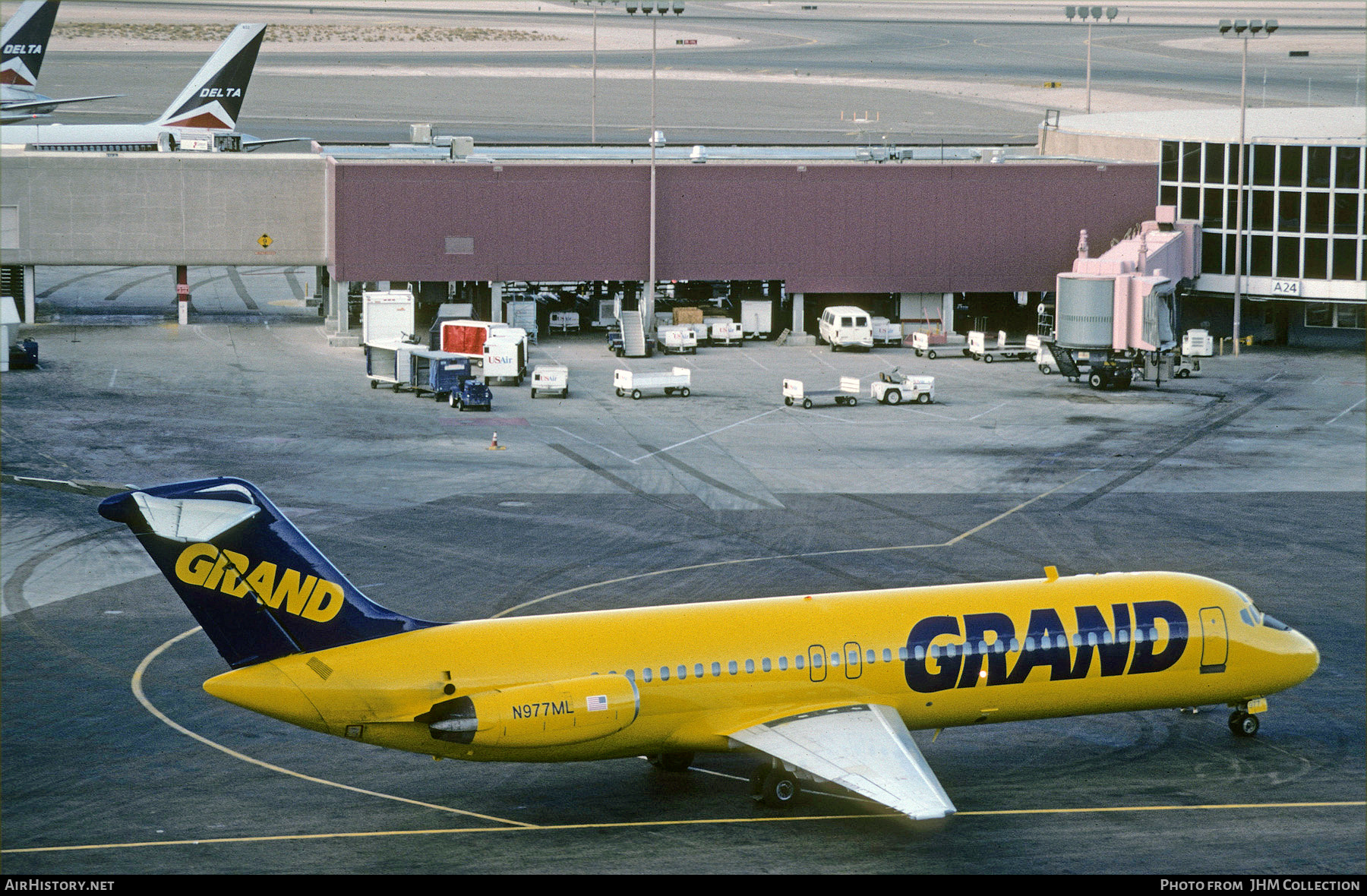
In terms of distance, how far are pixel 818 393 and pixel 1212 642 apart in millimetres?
43857

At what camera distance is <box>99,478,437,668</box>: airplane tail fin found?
30.2 meters

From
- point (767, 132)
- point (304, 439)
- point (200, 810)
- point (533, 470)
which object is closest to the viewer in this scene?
point (200, 810)

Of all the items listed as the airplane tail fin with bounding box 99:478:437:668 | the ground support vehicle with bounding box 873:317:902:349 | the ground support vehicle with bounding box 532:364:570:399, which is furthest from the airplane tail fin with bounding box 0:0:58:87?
the airplane tail fin with bounding box 99:478:437:668

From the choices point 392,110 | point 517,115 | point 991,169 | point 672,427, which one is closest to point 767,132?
point 517,115

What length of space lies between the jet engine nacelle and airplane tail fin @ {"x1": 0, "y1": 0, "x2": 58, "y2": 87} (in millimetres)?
125527

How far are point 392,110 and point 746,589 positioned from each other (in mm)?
141964

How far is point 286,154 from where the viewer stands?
96250 millimetres

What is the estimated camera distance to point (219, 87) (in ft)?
391

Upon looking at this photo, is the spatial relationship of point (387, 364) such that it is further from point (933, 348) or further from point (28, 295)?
point (933, 348)

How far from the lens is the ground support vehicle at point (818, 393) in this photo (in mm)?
79250

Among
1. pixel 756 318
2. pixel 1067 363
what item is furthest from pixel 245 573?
pixel 756 318

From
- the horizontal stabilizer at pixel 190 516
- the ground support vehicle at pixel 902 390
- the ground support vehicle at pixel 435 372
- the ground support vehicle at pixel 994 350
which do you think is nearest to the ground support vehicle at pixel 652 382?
the ground support vehicle at pixel 435 372

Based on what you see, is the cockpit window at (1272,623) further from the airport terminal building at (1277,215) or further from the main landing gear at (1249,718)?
the airport terminal building at (1277,215)

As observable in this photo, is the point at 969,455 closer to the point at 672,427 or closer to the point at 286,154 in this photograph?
the point at 672,427
